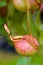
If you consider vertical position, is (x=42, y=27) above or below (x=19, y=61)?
above

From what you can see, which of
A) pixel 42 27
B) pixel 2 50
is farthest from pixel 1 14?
pixel 2 50

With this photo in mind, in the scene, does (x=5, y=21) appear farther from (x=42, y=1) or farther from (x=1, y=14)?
(x=42, y=1)

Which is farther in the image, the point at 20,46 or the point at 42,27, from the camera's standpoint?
the point at 42,27

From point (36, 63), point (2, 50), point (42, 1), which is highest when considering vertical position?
point (42, 1)

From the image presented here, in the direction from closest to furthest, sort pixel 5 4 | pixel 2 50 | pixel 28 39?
pixel 28 39
pixel 5 4
pixel 2 50

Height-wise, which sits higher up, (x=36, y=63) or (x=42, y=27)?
(x=42, y=27)

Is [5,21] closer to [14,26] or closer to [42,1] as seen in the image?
[14,26]

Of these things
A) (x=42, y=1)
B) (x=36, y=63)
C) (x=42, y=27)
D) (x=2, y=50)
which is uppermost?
(x=42, y=1)

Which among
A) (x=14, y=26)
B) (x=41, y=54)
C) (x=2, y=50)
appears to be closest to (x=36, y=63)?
(x=41, y=54)

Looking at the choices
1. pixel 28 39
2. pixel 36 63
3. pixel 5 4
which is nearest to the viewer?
pixel 28 39
